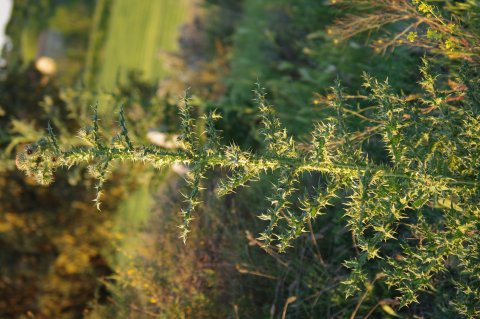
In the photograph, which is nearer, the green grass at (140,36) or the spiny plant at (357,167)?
the spiny plant at (357,167)

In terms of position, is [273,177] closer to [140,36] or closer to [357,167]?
[357,167]

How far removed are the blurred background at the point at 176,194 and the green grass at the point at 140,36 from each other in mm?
67

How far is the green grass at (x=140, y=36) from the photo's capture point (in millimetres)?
15492

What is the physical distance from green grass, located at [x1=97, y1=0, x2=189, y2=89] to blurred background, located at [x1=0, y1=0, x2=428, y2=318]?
0.07m

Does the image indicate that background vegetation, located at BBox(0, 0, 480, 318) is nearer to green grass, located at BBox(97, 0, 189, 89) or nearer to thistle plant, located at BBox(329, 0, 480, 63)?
thistle plant, located at BBox(329, 0, 480, 63)

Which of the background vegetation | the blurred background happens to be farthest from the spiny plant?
the blurred background

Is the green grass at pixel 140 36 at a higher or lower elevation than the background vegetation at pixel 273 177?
lower

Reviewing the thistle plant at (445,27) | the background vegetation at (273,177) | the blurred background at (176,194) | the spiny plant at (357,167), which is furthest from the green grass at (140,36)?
the spiny plant at (357,167)

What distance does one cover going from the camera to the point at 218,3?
503 inches

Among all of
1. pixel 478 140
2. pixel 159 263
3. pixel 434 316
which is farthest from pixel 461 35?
pixel 159 263

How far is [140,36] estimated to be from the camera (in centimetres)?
1761

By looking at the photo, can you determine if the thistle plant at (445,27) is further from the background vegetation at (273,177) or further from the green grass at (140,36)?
the green grass at (140,36)

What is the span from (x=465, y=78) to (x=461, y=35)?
595 mm

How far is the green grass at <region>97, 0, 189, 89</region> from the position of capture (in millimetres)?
15492
